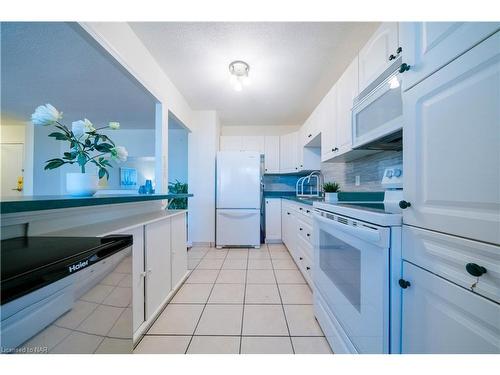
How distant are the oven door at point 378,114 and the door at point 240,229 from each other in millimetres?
2002

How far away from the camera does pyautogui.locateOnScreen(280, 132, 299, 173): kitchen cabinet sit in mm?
3471

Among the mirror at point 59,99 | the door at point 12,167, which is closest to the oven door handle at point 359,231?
the mirror at point 59,99

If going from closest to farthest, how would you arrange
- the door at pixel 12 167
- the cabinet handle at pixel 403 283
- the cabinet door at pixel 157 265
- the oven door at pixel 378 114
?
1. the cabinet handle at pixel 403 283
2. the oven door at pixel 378 114
3. the cabinet door at pixel 157 265
4. the door at pixel 12 167

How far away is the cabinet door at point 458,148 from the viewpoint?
0.46m

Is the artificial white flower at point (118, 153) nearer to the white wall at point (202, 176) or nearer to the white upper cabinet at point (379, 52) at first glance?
the white upper cabinet at point (379, 52)

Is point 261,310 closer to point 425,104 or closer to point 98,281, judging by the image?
point 98,281

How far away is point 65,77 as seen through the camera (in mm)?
2359

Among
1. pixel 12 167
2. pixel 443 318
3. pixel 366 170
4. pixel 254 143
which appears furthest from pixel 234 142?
pixel 12 167

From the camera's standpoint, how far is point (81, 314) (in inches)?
21.6

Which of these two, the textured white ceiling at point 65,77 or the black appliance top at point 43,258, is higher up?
the textured white ceiling at point 65,77

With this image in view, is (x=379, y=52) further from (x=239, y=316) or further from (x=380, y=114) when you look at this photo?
(x=239, y=316)
